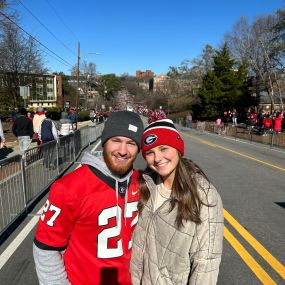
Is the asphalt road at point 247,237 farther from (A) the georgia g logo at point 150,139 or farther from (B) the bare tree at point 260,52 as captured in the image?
(B) the bare tree at point 260,52

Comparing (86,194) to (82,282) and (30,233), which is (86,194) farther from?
(30,233)

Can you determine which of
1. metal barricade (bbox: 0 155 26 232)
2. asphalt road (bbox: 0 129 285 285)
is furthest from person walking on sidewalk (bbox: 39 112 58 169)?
metal barricade (bbox: 0 155 26 232)

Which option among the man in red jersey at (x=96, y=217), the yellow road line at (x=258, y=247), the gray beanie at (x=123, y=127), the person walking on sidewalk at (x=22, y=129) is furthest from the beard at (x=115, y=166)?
the person walking on sidewalk at (x=22, y=129)

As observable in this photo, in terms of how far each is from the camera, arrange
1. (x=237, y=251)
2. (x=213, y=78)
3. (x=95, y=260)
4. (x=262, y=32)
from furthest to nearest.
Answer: (x=213, y=78)
(x=262, y=32)
(x=237, y=251)
(x=95, y=260)

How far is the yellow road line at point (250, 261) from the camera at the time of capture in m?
4.07

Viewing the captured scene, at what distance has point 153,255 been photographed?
214cm

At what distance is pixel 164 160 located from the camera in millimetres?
2240

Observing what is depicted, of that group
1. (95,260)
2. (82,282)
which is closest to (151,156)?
(95,260)

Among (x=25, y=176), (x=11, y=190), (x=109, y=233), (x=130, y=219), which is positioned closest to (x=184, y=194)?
(x=130, y=219)

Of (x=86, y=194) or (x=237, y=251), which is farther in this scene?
(x=237, y=251)

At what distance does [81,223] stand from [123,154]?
1.57 feet

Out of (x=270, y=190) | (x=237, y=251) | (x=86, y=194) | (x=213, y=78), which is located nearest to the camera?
(x=86, y=194)

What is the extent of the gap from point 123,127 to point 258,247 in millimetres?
3682

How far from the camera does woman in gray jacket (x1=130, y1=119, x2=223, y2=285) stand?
201 cm
